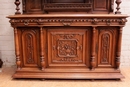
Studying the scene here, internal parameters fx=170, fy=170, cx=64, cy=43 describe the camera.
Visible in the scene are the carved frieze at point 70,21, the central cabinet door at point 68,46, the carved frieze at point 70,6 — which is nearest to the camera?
the carved frieze at point 70,21

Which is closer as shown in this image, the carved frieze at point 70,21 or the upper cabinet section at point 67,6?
the carved frieze at point 70,21

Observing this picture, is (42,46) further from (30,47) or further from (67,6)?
(67,6)

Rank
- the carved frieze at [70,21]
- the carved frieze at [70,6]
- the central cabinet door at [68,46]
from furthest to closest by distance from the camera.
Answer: the carved frieze at [70,6] → the central cabinet door at [68,46] → the carved frieze at [70,21]

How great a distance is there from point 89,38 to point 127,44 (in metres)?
0.93

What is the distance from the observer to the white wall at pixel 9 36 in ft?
9.25

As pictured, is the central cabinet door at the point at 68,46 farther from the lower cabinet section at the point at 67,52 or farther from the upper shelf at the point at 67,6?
the upper shelf at the point at 67,6

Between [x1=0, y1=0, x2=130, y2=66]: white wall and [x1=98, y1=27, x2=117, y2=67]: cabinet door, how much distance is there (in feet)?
2.10

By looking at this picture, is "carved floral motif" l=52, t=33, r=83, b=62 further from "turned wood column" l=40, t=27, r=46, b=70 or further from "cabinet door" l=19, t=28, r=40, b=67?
"cabinet door" l=19, t=28, r=40, b=67

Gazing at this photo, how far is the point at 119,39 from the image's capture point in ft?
7.50

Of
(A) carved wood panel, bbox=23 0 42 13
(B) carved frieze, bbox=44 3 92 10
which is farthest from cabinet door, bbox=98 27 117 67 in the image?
(A) carved wood panel, bbox=23 0 42 13

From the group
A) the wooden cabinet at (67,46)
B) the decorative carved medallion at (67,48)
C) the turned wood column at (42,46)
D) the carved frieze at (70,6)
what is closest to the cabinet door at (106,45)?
the wooden cabinet at (67,46)

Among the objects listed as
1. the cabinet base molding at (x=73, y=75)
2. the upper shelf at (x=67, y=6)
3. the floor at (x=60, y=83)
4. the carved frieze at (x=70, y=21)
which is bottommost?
the floor at (x=60, y=83)

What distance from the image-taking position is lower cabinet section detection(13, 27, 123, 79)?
231cm

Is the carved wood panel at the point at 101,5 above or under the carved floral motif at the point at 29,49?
above
